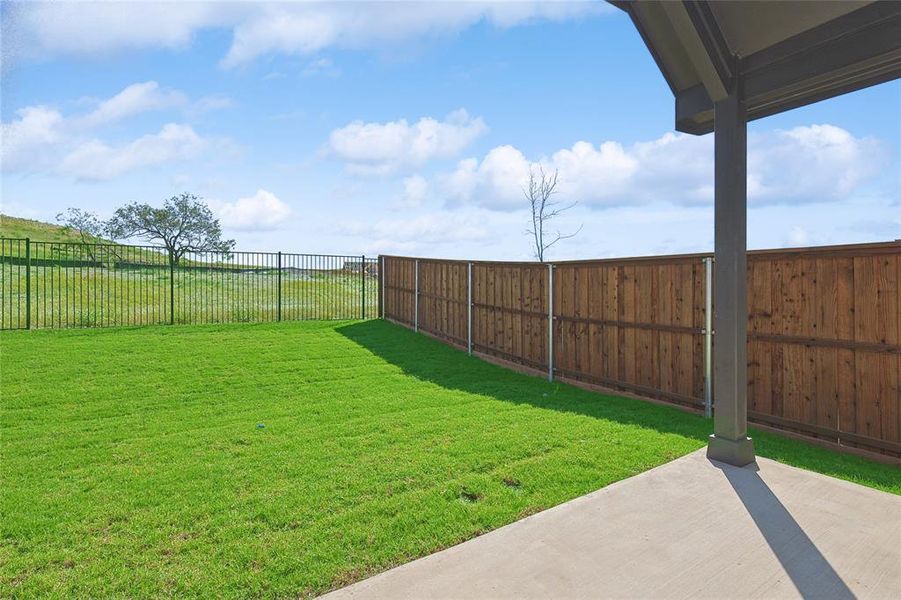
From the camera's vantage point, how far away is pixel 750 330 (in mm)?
5301

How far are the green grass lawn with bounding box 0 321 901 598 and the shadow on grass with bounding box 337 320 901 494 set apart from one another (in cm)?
4

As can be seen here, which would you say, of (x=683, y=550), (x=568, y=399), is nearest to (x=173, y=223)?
(x=568, y=399)

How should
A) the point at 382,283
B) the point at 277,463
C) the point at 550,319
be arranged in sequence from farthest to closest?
the point at 382,283
the point at 550,319
the point at 277,463

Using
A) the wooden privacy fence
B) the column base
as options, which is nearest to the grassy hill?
the wooden privacy fence

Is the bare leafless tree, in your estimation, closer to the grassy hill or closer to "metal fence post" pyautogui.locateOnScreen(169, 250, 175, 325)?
"metal fence post" pyautogui.locateOnScreen(169, 250, 175, 325)


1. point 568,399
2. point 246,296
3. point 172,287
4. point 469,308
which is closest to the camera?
point 568,399

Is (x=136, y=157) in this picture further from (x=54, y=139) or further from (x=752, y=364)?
(x=752, y=364)

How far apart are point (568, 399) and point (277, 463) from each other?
3817 mm

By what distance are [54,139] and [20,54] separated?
6104 millimetres

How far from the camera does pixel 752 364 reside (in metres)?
5.32

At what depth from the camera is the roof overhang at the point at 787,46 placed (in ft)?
11.0

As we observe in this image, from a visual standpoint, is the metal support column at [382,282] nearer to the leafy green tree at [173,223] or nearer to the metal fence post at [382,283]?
the metal fence post at [382,283]

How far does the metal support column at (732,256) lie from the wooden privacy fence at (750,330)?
145cm

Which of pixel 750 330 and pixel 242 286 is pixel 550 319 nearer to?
pixel 750 330
